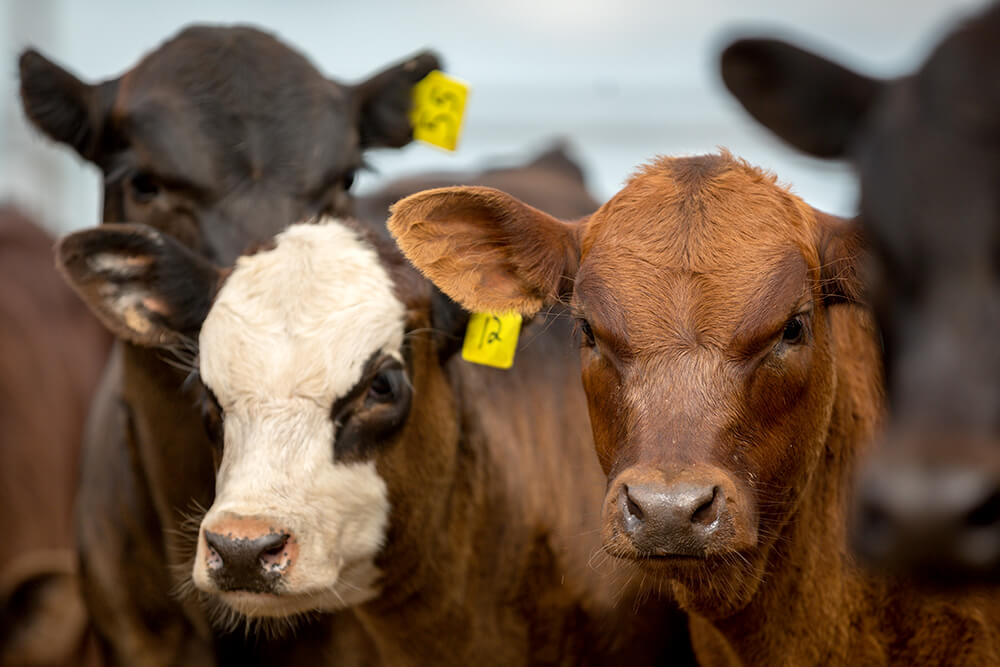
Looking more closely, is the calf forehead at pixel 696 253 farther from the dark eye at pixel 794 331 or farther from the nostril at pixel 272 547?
the nostril at pixel 272 547

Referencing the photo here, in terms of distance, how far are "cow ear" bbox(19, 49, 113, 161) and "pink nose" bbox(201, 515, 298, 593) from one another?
1833 millimetres

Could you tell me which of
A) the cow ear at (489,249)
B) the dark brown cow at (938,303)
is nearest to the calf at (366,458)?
the cow ear at (489,249)

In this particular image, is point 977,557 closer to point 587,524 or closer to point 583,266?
point 583,266

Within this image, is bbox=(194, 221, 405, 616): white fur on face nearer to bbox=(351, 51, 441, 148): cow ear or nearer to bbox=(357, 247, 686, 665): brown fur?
bbox=(357, 247, 686, 665): brown fur

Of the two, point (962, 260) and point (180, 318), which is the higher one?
point (962, 260)

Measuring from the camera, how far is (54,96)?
4.74 m

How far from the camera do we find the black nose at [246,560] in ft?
11.4

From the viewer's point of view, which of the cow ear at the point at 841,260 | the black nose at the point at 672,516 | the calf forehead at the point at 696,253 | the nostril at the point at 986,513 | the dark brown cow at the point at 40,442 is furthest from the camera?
the dark brown cow at the point at 40,442

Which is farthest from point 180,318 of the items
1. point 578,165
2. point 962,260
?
point 578,165

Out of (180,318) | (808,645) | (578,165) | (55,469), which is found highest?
(180,318)

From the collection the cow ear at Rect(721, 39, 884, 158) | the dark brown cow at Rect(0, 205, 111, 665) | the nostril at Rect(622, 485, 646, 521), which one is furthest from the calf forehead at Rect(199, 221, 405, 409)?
the dark brown cow at Rect(0, 205, 111, 665)

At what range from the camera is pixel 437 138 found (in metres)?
4.98

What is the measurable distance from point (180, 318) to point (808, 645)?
213 cm

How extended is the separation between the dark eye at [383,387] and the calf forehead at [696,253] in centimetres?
68
